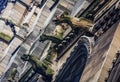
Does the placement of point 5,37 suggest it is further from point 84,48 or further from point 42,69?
point 84,48

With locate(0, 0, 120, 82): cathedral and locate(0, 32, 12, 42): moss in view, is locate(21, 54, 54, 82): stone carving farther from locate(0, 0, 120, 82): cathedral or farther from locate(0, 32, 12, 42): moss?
locate(0, 32, 12, 42): moss

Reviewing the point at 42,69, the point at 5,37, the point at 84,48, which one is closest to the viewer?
the point at 84,48

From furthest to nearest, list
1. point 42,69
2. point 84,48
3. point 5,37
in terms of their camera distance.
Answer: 1. point 5,37
2. point 42,69
3. point 84,48

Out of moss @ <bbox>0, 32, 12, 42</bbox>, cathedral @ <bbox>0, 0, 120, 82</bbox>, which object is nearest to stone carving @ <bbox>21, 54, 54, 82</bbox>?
cathedral @ <bbox>0, 0, 120, 82</bbox>

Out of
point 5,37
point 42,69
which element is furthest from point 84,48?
point 5,37

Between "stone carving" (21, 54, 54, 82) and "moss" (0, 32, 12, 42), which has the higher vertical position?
"stone carving" (21, 54, 54, 82)

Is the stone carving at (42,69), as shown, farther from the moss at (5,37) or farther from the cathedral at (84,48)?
the moss at (5,37)

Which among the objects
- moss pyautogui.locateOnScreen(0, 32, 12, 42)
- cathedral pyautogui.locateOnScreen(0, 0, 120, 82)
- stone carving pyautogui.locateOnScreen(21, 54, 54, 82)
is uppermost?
cathedral pyautogui.locateOnScreen(0, 0, 120, 82)

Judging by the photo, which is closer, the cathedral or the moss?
the cathedral

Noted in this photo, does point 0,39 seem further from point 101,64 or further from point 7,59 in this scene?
point 101,64

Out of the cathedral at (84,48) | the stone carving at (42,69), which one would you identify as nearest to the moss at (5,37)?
the cathedral at (84,48)

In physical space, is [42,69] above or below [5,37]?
above
